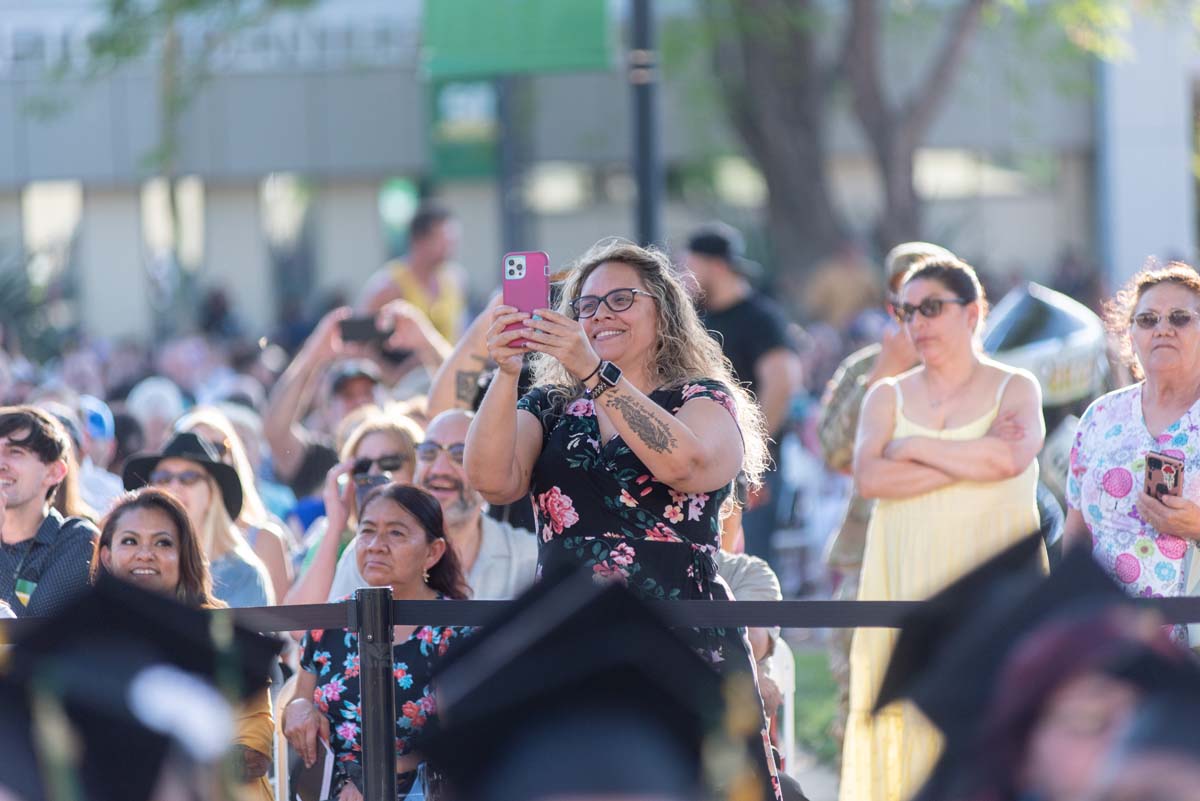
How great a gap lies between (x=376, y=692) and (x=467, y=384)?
2259mm

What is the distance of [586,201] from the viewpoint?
1198 inches

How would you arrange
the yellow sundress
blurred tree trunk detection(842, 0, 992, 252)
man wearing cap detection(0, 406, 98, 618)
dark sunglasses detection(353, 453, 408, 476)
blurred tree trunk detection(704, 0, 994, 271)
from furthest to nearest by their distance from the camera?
blurred tree trunk detection(704, 0, 994, 271)
blurred tree trunk detection(842, 0, 992, 252)
dark sunglasses detection(353, 453, 408, 476)
the yellow sundress
man wearing cap detection(0, 406, 98, 618)

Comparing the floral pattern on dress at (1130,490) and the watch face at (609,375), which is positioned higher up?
the watch face at (609,375)

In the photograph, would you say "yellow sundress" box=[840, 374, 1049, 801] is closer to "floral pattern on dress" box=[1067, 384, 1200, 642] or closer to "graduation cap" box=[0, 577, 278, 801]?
"floral pattern on dress" box=[1067, 384, 1200, 642]

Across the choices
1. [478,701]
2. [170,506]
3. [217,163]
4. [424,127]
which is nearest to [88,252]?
[217,163]

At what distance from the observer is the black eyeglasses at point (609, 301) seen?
4.41 meters

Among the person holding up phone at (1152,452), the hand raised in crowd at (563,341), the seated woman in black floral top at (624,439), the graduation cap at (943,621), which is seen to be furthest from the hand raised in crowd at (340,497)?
the graduation cap at (943,621)

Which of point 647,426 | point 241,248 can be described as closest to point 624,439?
point 647,426

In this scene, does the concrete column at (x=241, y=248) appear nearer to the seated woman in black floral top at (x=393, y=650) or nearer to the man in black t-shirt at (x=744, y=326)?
Result: the man in black t-shirt at (x=744, y=326)

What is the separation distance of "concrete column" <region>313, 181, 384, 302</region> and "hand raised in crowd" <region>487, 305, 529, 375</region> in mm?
26016

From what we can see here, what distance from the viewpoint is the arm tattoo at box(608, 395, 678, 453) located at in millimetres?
4043

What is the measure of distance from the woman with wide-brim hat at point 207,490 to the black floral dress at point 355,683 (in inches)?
37.2

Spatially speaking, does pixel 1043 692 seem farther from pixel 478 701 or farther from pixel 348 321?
pixel 348 321

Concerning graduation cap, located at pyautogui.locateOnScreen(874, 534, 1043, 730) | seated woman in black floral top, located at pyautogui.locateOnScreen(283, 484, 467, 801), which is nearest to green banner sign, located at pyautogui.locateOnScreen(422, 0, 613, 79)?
seated woman in black floral top, located at pyautogui.locateOnScreen(283, 484, 467, 801)
